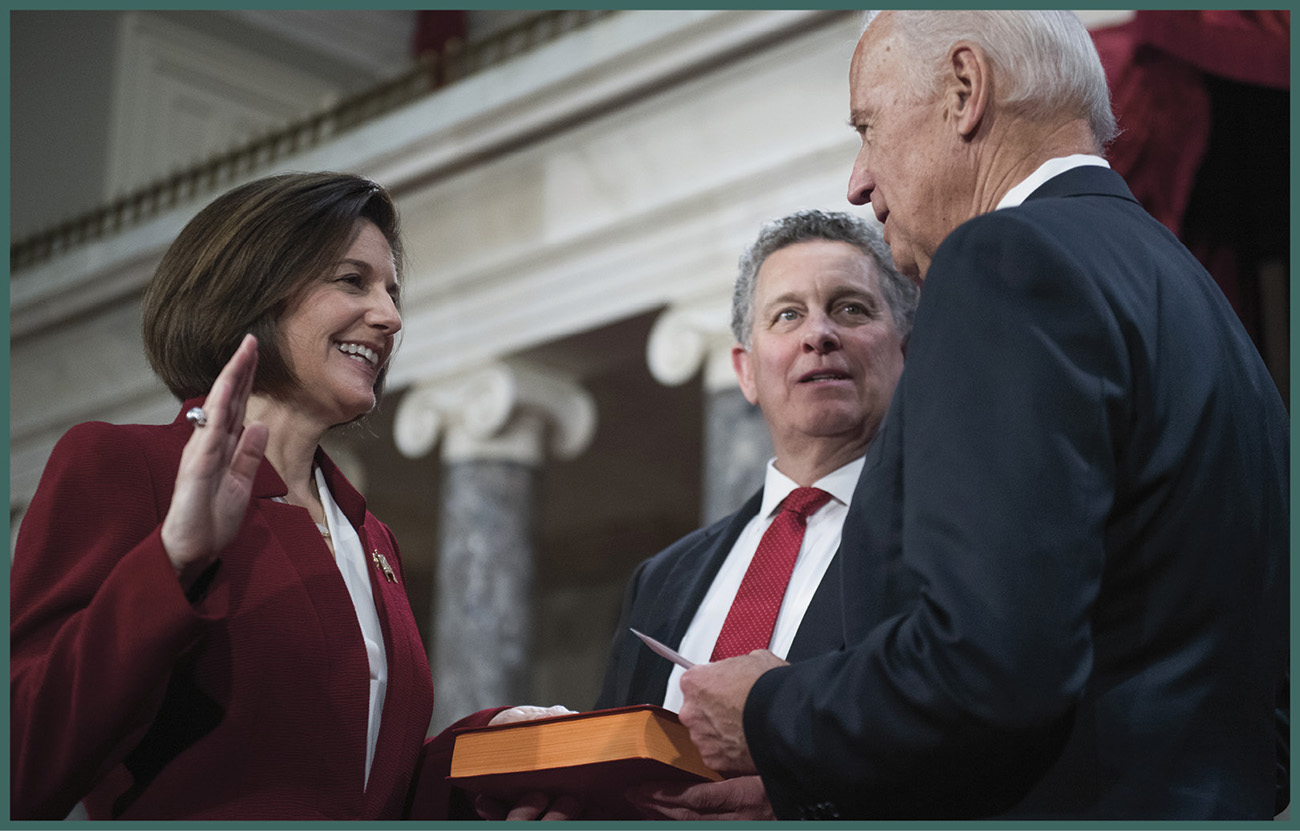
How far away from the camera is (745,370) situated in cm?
350

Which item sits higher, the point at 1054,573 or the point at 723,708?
the point at 1054,573

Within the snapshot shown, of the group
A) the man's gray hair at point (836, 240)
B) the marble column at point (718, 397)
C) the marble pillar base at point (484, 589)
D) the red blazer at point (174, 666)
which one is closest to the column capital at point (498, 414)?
the marble pillar base at point (484, 589)

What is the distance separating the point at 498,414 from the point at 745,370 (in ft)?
18.6

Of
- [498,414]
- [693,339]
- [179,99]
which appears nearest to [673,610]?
[693,339]

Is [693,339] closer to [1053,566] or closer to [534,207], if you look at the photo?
[534,207]

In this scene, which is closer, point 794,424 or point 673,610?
point 673,610

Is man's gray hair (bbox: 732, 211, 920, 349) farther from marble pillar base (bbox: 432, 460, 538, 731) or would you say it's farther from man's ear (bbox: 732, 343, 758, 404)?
marble pillar base (bbox: 432, 460, 538, 731)

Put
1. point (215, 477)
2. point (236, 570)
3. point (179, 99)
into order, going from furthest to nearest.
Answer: point (179, 99) → point (236, 570) → point (215, 477)

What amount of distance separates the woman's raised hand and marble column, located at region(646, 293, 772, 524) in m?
4.99

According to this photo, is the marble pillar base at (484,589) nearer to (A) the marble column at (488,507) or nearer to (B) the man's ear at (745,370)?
(A) the marble column at (488,507)

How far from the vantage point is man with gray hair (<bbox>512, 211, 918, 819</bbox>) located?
2896mm

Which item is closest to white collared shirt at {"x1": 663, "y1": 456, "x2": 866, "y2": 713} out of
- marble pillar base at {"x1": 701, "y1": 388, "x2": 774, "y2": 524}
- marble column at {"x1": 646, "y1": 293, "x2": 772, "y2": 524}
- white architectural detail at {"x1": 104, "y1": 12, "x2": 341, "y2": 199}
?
marble column at {"x1": 646, "y1": 293, "x2": 772, "y2": 524}

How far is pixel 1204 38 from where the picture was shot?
537cm

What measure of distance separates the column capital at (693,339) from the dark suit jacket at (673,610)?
14.5 feet
